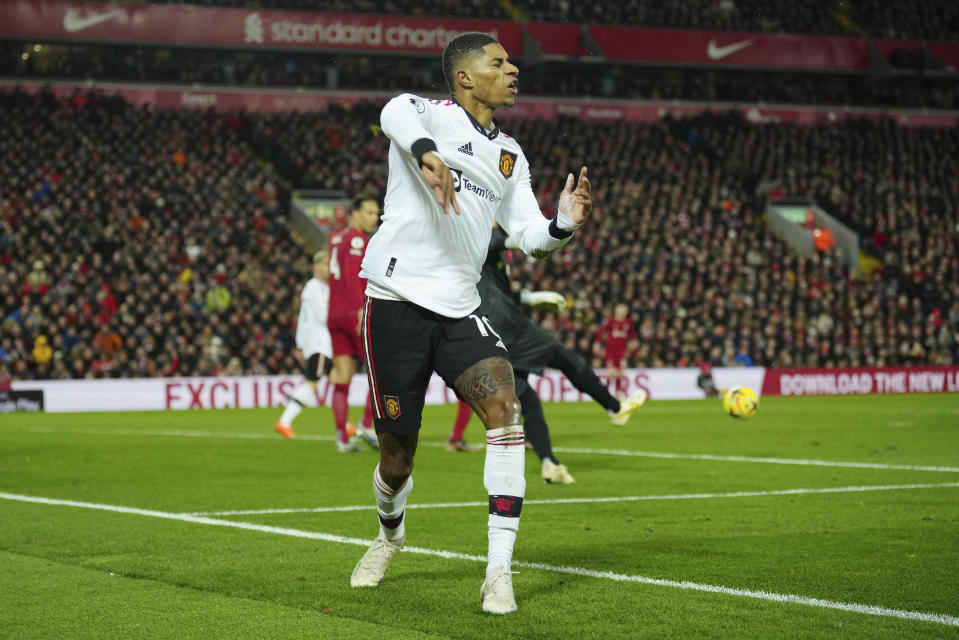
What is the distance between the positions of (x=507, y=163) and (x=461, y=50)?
1.79 feet

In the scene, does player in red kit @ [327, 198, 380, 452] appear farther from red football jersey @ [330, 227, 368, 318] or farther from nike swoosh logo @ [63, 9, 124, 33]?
nike swoosh logo @ [63, 9, 124, 33]

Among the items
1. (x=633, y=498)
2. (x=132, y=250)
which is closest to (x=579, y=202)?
(x=633, y=498)

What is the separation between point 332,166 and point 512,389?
30445 millimetres

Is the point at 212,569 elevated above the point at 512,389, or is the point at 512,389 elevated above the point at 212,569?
the point at 512,389

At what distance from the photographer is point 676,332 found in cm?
2909

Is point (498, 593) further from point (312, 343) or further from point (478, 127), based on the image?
point (312, 343)

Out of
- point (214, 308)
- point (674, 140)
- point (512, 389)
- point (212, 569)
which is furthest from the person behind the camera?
point (674, 140)

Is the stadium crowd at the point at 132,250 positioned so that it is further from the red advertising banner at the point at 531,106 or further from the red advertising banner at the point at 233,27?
the red advertising banner at the point at 233,27

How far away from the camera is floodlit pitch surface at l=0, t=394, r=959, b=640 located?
15.1 feet

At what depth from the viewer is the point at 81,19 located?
37.8m

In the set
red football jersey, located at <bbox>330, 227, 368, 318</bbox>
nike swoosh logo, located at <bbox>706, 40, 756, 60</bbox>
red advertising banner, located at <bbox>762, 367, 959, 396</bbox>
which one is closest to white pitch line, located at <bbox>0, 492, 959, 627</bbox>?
red football jersey, located at <bbox>330, 227, 368, 318</bbox>

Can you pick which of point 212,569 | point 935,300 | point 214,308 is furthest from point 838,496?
point 935,300

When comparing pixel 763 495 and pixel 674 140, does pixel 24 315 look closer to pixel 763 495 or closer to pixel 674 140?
pixel 763 495

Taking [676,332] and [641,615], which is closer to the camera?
[641,615]
